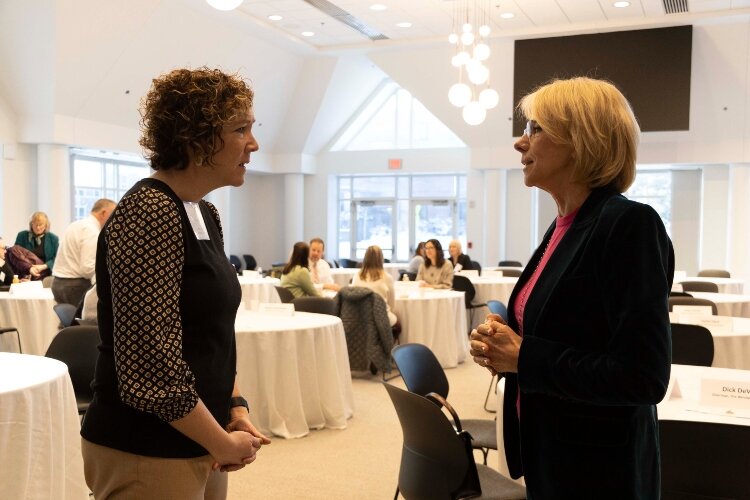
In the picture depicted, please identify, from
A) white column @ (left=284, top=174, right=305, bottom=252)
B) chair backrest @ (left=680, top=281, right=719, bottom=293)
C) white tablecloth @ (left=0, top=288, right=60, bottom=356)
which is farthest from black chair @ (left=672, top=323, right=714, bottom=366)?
white column @ (left=284, top=174, right=305, bottom=252)

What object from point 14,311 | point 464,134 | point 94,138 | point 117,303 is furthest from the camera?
point 464,134

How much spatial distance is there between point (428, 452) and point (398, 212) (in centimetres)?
1492

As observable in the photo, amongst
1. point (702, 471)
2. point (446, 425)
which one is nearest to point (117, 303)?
point (446, 425)

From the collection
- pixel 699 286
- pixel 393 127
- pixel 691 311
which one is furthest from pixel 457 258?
pixel 393 127

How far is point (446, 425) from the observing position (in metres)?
2.76

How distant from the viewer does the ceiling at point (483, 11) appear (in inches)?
435

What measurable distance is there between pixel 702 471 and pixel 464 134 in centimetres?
1279

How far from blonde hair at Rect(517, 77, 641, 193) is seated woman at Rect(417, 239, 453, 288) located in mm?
7808

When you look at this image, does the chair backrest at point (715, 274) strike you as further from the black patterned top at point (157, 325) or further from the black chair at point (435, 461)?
the black patterned top at point (157, 325)

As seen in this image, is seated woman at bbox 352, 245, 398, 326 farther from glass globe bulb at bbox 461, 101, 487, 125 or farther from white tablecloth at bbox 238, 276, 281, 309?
glass globe bulb at bbox 461, 101, 487, 125

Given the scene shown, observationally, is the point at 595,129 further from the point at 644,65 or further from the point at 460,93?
the point at 644,65

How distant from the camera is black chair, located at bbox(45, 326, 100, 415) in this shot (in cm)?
388

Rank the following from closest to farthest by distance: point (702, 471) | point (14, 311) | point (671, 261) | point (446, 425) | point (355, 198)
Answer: point (671, 261), point (702, 471), point (446, 425), point (14, 311), point (355, 198)

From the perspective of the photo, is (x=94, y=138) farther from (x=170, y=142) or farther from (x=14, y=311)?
(x=170, y=142)
